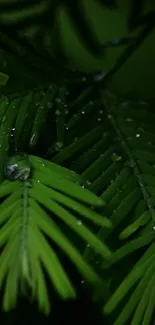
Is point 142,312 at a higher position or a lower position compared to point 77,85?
lower

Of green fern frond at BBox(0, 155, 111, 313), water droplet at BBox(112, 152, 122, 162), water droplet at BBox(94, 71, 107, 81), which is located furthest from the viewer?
water droplet at BBox(94, 71, 107, 81)

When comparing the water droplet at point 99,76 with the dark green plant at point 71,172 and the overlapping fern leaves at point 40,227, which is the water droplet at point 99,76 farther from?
the overlapping fern leaves at point 40,227

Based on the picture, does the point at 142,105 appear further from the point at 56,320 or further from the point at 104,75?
the point at 56,320

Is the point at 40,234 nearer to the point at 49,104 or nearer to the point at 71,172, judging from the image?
the point at 71,172

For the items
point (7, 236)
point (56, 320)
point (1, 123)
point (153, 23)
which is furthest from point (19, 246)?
point (153, 23)

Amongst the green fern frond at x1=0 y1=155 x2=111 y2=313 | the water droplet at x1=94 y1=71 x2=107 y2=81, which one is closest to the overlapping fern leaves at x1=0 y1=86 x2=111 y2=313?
the green fern frond at x1=0 y1=155 x2=111 y2=313

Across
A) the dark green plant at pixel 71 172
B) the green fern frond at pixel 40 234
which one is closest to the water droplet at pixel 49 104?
the dark green plant at pixel 71 172

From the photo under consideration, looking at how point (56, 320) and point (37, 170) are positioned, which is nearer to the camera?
point (37, 170)

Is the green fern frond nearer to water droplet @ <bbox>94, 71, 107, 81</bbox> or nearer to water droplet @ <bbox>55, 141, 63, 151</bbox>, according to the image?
water droplet @ <bbox>55, 141, 63, 151</bbox>
